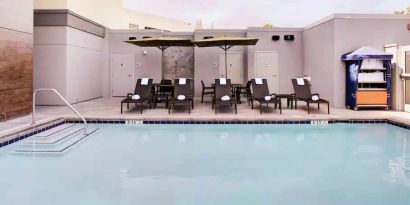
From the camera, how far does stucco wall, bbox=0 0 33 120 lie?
7.60m

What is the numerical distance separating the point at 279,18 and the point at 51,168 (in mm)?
20137

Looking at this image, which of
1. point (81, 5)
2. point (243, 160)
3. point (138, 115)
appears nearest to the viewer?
point (243, 160)

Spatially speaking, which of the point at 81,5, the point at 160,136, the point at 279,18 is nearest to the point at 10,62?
the point at 160,136

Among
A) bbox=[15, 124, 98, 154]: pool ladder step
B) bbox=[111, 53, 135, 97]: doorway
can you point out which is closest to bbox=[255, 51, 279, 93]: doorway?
bbox=[111, 53, 135, 97]: doorway

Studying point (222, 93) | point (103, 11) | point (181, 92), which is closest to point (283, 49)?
point (222, 93)

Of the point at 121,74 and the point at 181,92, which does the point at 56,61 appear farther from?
the point at 181,92

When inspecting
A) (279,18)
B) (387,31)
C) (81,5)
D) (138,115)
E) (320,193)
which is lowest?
(320,193)

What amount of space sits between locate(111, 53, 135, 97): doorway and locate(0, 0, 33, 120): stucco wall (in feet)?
20.0

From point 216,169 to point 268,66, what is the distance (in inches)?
399

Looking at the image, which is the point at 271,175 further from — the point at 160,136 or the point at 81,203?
the point at 160,136

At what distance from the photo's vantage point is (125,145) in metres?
6.46

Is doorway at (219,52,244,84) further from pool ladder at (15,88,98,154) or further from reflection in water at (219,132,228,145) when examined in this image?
pool ladder at (15,88,98,154)

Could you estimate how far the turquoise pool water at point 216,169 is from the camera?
3.75m

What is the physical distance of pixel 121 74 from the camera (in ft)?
49.0
